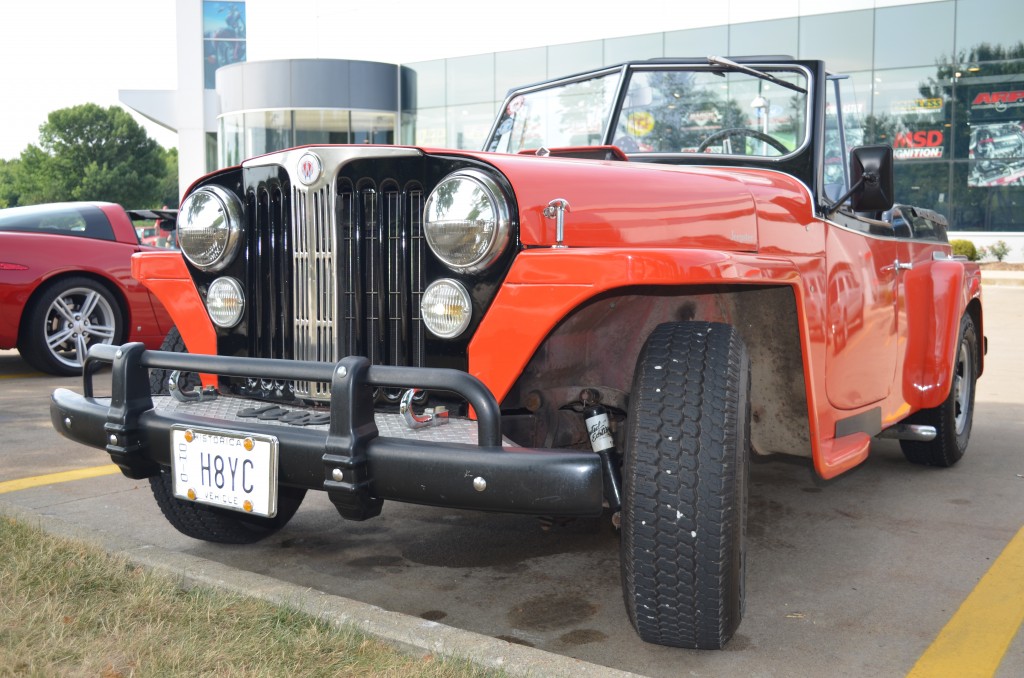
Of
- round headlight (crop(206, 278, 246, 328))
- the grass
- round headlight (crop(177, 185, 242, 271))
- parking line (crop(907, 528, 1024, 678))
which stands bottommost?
parking line (crop(907, 528, 1024, 678))

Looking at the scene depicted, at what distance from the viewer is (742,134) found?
3.72 meters

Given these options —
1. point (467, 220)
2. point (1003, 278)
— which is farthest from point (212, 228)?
point (1003, 278)

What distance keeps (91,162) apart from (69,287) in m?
62.0

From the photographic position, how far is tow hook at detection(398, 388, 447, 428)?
7.47 feet

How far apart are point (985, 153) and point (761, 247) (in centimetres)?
2071

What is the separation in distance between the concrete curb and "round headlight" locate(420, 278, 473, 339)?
72 cm

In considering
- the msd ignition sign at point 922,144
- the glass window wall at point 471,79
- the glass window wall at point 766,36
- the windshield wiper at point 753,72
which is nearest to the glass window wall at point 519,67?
the glass window wall at point 471,79

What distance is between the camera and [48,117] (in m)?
64.7

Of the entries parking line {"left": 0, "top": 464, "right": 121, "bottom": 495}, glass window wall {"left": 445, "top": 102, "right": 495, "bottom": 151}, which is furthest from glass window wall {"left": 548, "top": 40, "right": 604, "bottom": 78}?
parking line {"left": 0, "top": 464, "right": 121, "bottom": 495}

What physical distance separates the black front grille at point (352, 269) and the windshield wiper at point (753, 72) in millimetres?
1788

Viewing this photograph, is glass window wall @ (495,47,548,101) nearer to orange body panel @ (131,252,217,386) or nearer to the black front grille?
orange body panel @ (131,252,217,386)

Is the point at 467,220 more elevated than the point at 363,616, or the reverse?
the point at 467,220

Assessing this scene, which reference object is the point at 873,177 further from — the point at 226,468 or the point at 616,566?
the point at 226,468

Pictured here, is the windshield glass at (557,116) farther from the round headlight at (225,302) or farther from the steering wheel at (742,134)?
the round headlight at (225,302)
